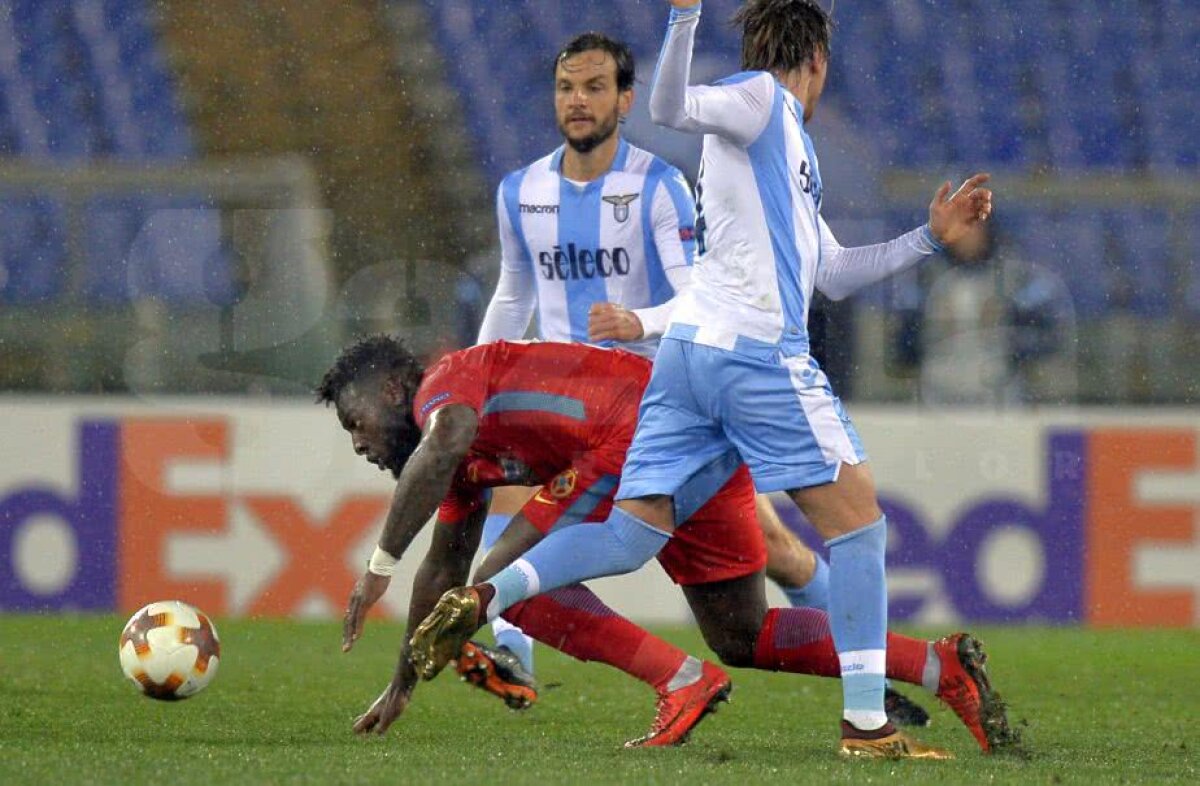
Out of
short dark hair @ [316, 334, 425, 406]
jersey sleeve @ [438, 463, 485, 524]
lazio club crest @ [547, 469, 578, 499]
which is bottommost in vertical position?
jersey sleeve @ [438, 463, 485, 524]

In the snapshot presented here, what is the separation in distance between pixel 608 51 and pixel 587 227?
0.53 m

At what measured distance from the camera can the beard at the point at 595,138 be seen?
18.8 ft

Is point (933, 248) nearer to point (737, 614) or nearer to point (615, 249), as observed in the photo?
point (737, 614)

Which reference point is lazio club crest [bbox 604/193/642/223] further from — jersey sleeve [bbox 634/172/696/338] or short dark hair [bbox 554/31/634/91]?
short dark hair [bbox 554/31/634/91]

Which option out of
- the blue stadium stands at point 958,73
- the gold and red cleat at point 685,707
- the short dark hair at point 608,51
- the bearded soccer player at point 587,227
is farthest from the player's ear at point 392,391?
the blue stadium stands at point 958,73

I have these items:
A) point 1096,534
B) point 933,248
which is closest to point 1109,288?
point 1096,534

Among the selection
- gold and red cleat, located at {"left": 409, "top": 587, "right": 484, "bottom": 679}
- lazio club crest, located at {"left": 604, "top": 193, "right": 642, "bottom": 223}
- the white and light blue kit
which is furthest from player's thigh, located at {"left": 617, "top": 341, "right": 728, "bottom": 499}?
lazio club crest, located at {"left": 604, "top": 193, "right": 642, "bottom": 223}

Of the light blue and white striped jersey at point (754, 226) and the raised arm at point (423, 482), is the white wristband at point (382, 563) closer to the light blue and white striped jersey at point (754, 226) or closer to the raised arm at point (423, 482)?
the raised arm at point (423, 482)

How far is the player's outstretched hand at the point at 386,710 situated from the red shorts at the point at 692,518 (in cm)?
51

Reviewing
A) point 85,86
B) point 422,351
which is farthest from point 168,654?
point 85,86

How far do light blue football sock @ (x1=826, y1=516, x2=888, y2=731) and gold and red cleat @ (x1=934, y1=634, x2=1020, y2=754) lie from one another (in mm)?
289

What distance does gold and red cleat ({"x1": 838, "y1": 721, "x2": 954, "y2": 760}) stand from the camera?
4.13m

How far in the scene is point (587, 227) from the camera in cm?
571

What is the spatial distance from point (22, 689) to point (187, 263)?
12.4 ft
